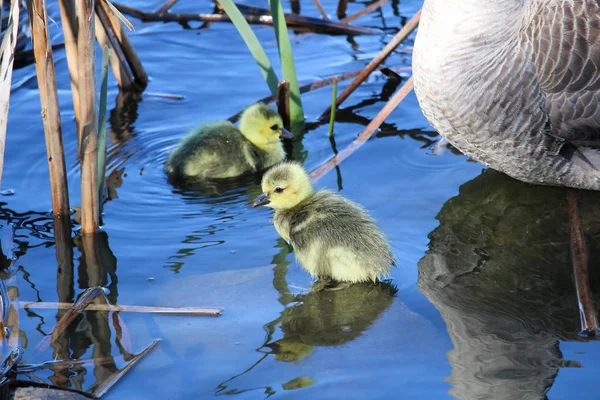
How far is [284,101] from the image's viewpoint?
5.24m

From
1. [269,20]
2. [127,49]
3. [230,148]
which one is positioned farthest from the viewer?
[269,20]

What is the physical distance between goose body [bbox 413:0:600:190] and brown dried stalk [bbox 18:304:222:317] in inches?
63.3

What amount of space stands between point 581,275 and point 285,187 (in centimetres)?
141

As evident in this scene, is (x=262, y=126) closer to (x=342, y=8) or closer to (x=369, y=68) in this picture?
(x=369, y=68)

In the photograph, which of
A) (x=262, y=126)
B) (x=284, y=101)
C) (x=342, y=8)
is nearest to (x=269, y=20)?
(x=342, y=8)

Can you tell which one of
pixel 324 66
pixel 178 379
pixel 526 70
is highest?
pixel 526 70

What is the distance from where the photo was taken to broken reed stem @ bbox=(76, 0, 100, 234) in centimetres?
383

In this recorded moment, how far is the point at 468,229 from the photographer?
14.6ft

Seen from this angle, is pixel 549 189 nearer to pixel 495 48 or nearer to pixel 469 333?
pixel 495 48

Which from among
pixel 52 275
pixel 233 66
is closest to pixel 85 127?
pixel 52 275

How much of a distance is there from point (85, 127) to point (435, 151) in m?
2.17

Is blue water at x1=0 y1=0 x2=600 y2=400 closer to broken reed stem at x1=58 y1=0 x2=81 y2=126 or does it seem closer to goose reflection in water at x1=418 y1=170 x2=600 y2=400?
goose reflection in water at x1=418 y1=170 x2=600 y2=400

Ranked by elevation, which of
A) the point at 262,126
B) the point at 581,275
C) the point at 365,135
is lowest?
the point at 581,275

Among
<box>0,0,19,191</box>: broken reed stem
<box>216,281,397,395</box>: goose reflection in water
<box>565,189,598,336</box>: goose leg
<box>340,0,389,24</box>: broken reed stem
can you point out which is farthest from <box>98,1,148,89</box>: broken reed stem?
<box>565,189,598,336</box>: goose leg
